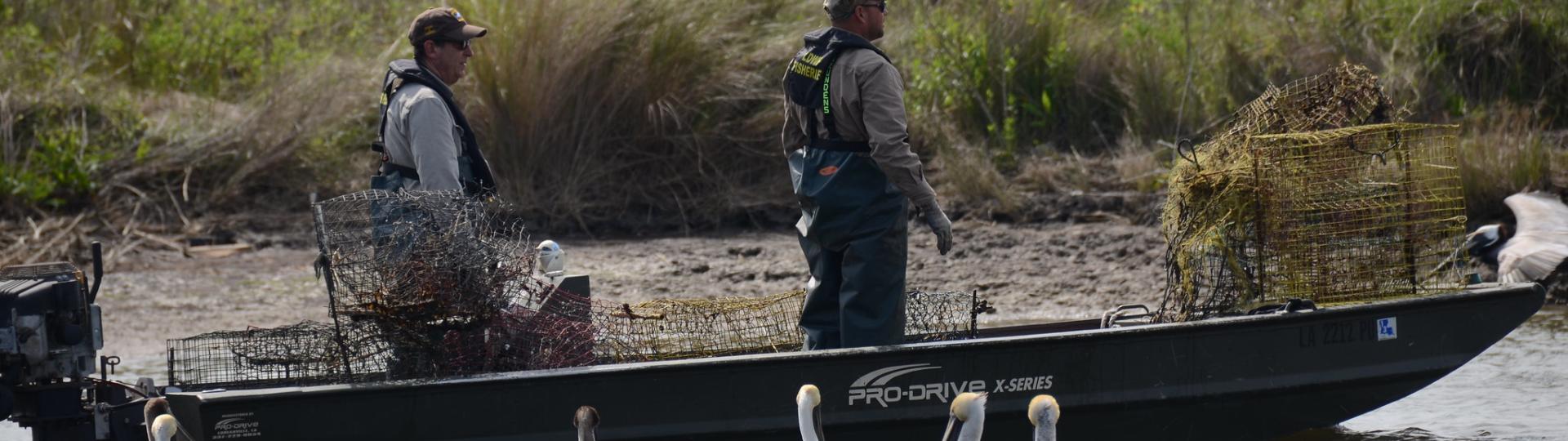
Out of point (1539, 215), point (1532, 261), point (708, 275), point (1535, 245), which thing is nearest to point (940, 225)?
point (1532, 261)

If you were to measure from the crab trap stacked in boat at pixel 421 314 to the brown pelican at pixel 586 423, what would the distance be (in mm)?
633

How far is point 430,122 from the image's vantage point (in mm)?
5602

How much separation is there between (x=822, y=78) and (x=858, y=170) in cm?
32

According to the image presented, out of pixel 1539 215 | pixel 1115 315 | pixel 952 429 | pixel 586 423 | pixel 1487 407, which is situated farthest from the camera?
pixel 1539 215

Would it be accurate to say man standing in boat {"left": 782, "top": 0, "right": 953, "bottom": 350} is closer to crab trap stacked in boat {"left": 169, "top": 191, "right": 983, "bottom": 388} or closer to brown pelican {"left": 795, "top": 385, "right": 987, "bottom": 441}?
brown pelican {"left": 795, "top": 385, "right": 987, "bottom": 441}

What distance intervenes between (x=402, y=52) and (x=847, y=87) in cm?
842

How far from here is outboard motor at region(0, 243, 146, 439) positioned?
16.6 feet

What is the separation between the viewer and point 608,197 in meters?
12.2

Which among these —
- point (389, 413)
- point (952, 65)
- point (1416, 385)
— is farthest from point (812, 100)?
point (952, 65)

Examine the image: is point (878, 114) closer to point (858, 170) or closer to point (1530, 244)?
point (858, 170)

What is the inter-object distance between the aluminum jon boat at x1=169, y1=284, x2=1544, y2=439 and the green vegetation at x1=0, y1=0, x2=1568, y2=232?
5.42 metres

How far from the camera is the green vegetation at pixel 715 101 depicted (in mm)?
11891

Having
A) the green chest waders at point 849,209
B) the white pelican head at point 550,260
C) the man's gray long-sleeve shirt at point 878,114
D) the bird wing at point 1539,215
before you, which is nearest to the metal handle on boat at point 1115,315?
the green chest waders at point 849,209

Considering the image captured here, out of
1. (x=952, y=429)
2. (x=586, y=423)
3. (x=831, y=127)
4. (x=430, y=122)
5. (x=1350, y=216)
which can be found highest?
(x=430, y=122)
